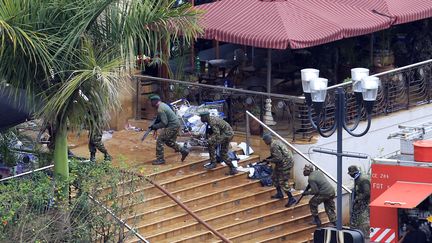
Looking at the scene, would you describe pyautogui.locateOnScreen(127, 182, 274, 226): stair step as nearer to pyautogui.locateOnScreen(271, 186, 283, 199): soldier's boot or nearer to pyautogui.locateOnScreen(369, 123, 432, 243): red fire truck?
pyautogui.locateOnScreen(271, 186, 283, 199): soldier's boot

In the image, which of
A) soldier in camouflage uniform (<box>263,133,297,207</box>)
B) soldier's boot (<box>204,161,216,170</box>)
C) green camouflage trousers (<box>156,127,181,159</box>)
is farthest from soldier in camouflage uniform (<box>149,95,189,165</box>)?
soldier in camouflage uniform (<box>263,133,297,207</box>)

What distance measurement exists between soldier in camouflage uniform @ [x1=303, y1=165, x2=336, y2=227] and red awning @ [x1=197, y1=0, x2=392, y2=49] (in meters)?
2.30

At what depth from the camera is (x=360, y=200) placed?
24406 millimetres

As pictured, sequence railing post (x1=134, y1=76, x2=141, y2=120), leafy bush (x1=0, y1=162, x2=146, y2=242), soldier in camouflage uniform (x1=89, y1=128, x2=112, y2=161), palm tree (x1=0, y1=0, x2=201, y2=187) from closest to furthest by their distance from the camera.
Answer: palm tree (x1=0, y1=0, x2=201, y2=187) → leafy bush (x1=0, y1=162, x2=146, y2=242) → soldier in camouflage uniform (x1=89, y1=128, x2=112, y2=161) → railing post (x1=134, y1=76, x2=141, y2=120)

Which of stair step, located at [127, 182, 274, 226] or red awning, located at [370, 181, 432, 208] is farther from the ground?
red awning, located at [370, 181, 432, 208]

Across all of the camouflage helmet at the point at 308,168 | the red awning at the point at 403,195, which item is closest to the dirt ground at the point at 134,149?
the camouflage helmet at the point at 308,168

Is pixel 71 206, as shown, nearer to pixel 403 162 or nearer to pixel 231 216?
pixel 231 216

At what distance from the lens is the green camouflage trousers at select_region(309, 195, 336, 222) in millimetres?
24031

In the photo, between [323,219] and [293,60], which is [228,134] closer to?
[323,219]

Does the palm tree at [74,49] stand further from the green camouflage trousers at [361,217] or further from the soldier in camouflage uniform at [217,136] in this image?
the green camouflage trousers at [361,217]

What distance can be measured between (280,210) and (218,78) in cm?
419

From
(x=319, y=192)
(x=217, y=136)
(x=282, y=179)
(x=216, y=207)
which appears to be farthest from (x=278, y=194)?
(x=217, y=136)

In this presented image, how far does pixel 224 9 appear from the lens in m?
26.4

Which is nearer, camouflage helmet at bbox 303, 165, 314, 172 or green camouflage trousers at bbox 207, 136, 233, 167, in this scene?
camouflage helmet at bbox 303, 165, 314, 172
